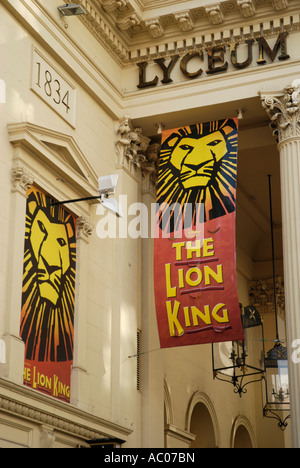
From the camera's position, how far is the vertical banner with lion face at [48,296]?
11.6m

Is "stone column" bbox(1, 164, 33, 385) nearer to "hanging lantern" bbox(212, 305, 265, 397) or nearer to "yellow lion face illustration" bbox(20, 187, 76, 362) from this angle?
"yellow lion face illustration" bbox(20, 187, 76, 362)

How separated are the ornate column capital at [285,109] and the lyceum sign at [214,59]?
639 millimetres

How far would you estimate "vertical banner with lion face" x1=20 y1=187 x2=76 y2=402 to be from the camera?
38.1ft

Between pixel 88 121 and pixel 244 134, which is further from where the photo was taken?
pixel 244 134

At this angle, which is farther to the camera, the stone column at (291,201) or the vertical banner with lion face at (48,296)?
the stone column at (291,201)

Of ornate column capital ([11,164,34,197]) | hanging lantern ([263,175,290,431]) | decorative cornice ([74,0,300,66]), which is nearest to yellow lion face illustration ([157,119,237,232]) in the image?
decorative cornice ([74,0,300,66])

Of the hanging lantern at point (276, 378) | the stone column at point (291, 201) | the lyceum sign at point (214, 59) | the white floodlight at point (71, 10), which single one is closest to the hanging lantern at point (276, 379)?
the hanging lantern at point (276, 378)

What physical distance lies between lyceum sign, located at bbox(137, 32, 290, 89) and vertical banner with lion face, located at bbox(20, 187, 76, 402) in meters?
3.60

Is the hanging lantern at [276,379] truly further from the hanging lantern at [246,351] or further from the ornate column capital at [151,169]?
the ornate column capital at [151,169]

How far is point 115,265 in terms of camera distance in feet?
47.4

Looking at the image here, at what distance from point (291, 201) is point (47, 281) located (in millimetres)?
4084
